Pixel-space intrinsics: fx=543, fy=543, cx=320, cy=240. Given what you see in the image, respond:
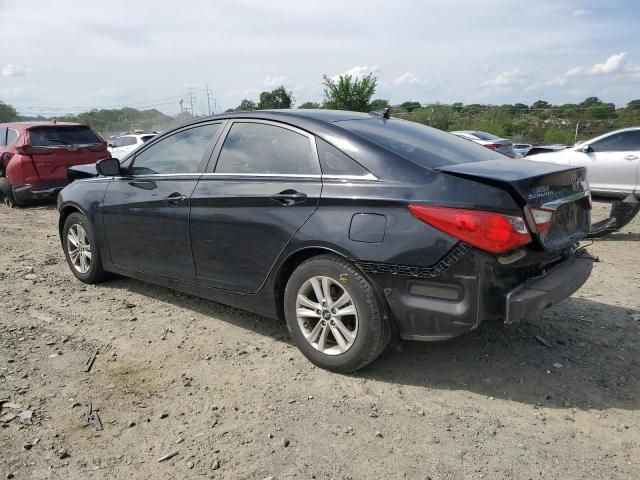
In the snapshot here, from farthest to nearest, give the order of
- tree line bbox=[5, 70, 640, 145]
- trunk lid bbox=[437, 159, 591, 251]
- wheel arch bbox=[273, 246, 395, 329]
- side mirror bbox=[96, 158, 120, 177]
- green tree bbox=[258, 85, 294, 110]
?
green tree bbox=[258, 85, 294, 110] → tree line bbox=[5, 70, 640, 145] → side mirror bbox=[96, 158, 120, 177] → wheel arch bbox=[273, 246, 395, 329] → trunk lid bbox=[437, 159, 591, 251]

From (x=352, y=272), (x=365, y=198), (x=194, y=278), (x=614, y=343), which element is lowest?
(x=614, y=343)

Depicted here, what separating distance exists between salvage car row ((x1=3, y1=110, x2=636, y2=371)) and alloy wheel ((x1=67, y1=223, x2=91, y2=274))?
0.86m

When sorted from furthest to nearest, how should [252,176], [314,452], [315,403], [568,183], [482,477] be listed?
1. [252,176]
2. [568,183]
3. [315,403]
4. [314,452]
5. [482,477]

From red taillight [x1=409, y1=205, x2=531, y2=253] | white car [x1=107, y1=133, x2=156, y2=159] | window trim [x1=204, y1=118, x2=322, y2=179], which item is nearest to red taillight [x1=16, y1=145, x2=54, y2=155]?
window trim [x1=204, y1=118, x2=322, y2=179]

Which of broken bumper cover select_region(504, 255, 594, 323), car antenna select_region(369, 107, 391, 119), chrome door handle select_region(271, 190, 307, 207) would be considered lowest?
broken bumper cover select_region(504, 255, 594, 323)

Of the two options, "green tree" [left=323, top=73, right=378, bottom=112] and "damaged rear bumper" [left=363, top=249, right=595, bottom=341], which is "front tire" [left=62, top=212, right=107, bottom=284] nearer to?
"damaged rear bumper" [left=363, top=249, right=595, bottom=341]

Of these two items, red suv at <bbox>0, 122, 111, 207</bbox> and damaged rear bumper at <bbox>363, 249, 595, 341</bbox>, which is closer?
damaged rear bumper at <bbox>363, 249, 595, 341</bbox>

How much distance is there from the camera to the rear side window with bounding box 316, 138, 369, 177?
10.7 ft

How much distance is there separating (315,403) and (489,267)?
122cm

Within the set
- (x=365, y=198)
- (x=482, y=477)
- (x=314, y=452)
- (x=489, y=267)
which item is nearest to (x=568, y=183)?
(x=489, y=267)

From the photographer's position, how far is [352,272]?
3146mm

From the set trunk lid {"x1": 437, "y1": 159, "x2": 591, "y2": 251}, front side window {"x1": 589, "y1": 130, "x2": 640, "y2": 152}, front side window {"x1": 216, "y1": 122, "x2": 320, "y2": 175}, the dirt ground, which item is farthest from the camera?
front side window {"x1": 589, "y1": 130, "x2": 640, "y2": 152}

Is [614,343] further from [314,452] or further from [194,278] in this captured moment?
[194,278]

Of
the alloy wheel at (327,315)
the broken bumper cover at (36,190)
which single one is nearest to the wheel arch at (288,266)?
the alloy wheel at (327,315)
